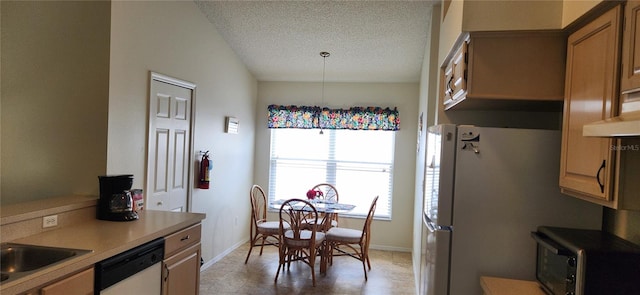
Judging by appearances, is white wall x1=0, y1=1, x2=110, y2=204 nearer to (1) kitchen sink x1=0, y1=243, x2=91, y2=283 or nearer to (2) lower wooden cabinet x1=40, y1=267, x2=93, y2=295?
(1) kitchen sink x1=0, y1=243, x2=91, y2=283

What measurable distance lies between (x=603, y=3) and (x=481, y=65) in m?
0.61

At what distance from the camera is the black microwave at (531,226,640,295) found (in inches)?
54.3

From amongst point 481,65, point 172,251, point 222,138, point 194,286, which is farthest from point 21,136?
point 481,65

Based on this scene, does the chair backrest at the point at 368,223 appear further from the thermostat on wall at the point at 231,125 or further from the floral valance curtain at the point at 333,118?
the thermostat on wall at the point at 231,125

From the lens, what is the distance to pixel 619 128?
1.07m

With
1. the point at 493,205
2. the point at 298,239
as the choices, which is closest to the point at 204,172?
the point at 298,239

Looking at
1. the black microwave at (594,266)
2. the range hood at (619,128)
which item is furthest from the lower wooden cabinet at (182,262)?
the range hood at (619,128)

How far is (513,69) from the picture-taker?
1.90 m

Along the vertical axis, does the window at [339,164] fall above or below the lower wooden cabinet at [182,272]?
above

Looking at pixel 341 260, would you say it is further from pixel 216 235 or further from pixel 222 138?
pixel 222 138

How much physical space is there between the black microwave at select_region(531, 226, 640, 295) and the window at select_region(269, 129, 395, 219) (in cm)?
347

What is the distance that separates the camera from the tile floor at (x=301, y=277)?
11.5 ft

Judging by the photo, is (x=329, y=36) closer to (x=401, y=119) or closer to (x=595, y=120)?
(x=401, y=119)

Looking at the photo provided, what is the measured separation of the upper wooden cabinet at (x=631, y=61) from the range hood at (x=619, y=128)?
0.10 ft
